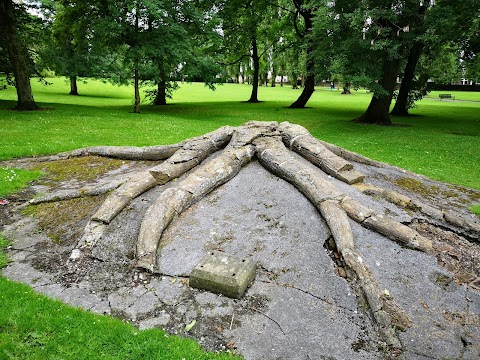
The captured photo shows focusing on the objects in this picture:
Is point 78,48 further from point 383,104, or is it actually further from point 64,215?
point 64,215

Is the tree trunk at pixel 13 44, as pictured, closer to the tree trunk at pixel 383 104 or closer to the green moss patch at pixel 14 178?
the green moss patch at pixel 14 178

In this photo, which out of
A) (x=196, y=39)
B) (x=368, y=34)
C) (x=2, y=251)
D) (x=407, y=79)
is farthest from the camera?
(x=407, y=79)

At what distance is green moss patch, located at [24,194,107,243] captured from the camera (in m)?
5.74

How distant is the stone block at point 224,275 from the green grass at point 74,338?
82 cm

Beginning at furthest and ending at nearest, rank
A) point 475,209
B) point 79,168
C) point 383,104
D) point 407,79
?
point 407,79 → point 383,104 → point 79,168 → point 475,209

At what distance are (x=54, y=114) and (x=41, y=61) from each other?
6235 millimetres

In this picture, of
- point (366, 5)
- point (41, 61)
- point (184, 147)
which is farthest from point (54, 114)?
point (366, 5)

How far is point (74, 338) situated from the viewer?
371cm

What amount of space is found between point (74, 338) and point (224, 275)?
1.70 meters

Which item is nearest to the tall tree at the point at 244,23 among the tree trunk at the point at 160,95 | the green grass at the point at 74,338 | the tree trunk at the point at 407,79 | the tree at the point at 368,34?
the tree trunk at the point at 160,95

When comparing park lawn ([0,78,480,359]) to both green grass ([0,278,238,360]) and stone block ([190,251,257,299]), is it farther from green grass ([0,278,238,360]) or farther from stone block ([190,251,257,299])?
stone block ([190,251,257,299])

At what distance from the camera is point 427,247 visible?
5176 millimetres

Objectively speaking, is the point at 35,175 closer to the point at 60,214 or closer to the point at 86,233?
the point at 60,214

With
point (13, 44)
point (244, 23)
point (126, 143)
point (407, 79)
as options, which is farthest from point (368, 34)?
point (13, 44)
